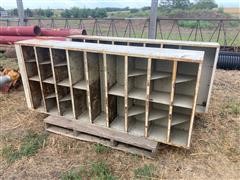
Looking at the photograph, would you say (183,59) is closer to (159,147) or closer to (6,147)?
(159,147)

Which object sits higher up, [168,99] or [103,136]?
[168,99]

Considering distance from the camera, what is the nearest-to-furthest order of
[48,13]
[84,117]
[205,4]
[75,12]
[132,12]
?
[84,117]
[75,12]
[48,13]
[132,12]
[205,4]

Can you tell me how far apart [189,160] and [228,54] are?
12.5 feet

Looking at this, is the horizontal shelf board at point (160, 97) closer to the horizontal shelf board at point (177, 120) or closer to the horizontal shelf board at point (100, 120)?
the horizontal shelf board at point (177, 120)

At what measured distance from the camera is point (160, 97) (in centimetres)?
229

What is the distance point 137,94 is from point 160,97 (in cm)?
25

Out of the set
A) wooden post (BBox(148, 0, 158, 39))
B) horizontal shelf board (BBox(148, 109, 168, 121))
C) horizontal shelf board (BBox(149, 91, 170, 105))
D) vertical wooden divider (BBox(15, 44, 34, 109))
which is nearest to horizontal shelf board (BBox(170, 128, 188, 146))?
horizontal shelf board (BBox(148, 109, 168, 121))

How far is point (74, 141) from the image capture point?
2.68m

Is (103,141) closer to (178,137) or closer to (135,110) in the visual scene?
(135,110)

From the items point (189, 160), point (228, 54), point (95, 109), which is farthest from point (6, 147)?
point (228, 54)

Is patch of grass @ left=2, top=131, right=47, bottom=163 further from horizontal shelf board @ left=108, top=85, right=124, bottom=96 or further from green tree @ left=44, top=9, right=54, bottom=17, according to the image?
green tree @ left=44, top=9, right=54, bottom=17

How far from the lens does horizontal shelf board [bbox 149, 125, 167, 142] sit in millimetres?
2384

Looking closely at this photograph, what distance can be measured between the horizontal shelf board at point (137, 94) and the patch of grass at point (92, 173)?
787mm

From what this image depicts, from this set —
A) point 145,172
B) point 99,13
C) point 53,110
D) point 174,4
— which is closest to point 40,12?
point 99,13
